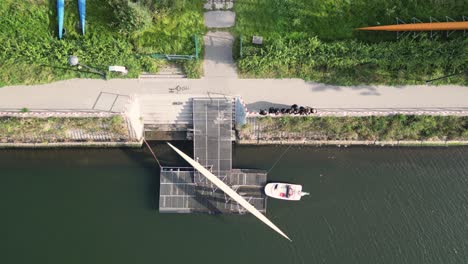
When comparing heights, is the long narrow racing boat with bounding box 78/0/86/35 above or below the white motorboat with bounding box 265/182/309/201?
above

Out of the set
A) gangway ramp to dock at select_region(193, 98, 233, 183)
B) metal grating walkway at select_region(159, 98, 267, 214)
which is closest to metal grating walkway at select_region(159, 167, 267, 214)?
metal grating walkway at select_region(159, 98, 267, 214)

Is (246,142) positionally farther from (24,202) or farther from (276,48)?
(24,202)

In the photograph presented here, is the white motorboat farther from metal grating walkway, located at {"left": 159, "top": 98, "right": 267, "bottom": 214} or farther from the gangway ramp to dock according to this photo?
the gangway ramp to dock

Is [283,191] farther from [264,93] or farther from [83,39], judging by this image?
[83,39]

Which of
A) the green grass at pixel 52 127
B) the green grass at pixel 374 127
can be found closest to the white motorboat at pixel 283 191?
the green grass at pixel 374 127

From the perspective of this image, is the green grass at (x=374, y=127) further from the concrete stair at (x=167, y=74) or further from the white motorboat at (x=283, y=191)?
the concrete stair at (x=167, y=74)
